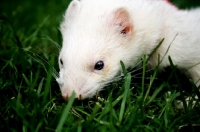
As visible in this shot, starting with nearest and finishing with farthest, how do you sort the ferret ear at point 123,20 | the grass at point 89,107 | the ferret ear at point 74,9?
the grass at point 89,107, the ferret ear at point 123,20, the ferret ear at point 74,9

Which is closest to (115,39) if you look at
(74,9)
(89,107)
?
(74,9)

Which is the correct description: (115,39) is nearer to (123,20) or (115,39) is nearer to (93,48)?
(123,20)

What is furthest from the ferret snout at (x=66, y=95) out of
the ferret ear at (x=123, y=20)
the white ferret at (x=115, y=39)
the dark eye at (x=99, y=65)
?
the ferret ear at (x=123, y=20)

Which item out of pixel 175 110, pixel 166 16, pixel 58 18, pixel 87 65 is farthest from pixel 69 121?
pixel 58 18

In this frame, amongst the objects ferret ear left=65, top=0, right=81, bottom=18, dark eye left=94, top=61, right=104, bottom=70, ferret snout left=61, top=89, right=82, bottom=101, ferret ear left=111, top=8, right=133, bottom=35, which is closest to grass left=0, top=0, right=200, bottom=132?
ferret snout left=61, top=89, right=82, bottom=101

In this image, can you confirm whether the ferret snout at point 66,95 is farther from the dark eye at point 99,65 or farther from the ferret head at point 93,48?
the dark eye at point 99,65

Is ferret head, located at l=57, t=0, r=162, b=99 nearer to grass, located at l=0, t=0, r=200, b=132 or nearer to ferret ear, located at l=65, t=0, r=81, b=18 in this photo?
ferret ear, located at l=65, t=0, r=81, b=18

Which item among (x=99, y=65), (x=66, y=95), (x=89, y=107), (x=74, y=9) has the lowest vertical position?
(x=89, y=107)

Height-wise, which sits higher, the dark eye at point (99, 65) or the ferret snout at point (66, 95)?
the dark eye at point (99, 65)
